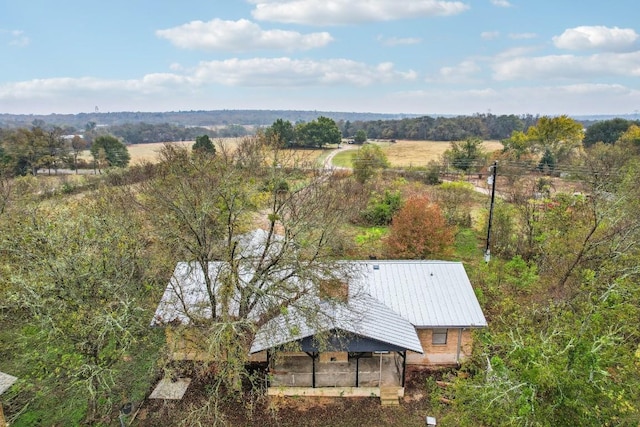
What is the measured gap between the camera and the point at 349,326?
15156 mm

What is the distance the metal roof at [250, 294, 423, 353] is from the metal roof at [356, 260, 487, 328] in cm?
90

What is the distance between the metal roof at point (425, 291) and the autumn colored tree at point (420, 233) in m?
5.05

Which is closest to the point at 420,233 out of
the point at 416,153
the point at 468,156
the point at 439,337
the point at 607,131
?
the point at 439,337

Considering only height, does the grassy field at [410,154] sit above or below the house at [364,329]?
above

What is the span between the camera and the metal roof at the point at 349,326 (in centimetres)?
1466

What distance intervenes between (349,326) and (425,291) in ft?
Answer: 16.9

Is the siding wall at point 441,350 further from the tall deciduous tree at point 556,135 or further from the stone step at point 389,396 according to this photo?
the tall deciduous tree at point 556,135

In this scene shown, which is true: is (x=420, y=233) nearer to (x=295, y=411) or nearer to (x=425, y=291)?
(x=425, y=291)

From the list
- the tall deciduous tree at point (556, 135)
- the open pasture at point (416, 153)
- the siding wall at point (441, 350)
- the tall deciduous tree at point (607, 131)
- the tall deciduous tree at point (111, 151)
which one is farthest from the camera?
the tall deciduous tree at point (607, 131)

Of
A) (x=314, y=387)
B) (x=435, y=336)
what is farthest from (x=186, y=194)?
(x=435, y=336)

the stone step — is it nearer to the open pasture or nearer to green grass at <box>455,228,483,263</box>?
green grass at <box>455,228,483,263</box>

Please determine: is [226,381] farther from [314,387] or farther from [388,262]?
[388,262]

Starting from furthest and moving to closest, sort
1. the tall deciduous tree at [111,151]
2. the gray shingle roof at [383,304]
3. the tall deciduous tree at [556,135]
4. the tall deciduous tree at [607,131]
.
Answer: the tall deciduous tree at [607,131]
the tall deciduous tree at [556,135]
the tall deciduous tree at [111,151]
the gray shingle roof at [383,304]

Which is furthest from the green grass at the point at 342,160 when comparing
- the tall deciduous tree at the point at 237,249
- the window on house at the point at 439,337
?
the tall deciduous tree at the point at 237,249
